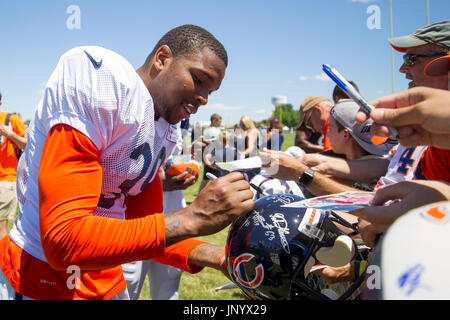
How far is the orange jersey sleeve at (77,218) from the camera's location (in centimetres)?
119

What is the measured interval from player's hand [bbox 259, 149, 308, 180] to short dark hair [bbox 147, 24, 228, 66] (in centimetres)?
126

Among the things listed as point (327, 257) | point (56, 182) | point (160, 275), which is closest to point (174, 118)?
point (56, 182)

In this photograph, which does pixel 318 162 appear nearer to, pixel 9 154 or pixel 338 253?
pixel 338 253

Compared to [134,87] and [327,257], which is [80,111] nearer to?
[134,87]

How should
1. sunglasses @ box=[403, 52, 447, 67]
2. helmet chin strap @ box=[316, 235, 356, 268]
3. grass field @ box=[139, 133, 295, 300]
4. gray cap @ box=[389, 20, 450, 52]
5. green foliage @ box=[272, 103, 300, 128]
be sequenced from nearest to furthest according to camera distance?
1. helmet chin strap @ box=[316, 235, 356, 268]
2. gray cap @ box=[389, 20, 450, 52]
3. sunglasses @ box=[403, 52, 447, 67]
4. grass field @ box=[139, 133, 295, 300]
5. green foliage @ box=[272, 103, 300, 128]

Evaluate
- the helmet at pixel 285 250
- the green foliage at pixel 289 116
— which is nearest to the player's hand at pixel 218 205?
the helmet at pixel 285 250

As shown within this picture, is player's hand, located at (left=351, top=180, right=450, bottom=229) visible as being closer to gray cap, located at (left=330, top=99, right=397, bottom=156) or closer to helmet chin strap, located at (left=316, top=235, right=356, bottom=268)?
helmet chin strap, located at (left=316, top=235, right=356, bottom=268)

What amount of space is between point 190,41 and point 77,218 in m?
1.08

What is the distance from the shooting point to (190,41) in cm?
178

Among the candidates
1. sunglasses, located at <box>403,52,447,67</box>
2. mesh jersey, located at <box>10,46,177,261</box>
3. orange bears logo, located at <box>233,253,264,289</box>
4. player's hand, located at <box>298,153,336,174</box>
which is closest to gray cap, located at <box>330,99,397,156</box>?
player's hand, located at <box>298,153,336,174</box>

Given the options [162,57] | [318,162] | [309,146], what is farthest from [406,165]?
[309,146]

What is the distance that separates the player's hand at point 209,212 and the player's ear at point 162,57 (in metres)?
0.74

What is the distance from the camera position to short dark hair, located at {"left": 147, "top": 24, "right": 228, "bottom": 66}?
1776mm
